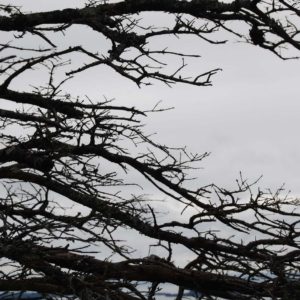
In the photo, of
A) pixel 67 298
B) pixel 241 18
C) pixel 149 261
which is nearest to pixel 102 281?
pixel 67 298

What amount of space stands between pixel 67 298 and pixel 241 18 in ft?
12.6

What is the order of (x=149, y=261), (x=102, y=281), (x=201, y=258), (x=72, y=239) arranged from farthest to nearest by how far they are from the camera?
(x=201, y=258) → (x=149, y=261) → (x=102, y=281) → (x=72, y=239)

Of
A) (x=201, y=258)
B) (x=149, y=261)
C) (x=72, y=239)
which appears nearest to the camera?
(x=72, y=239)

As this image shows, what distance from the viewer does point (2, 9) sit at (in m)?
7.71

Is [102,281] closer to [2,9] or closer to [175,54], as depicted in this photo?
[175,54]

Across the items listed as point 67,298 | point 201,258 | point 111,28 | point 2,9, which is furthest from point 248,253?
point 2,9

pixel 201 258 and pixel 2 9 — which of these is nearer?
pixel 201 258

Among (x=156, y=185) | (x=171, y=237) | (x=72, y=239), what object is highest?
(x=156, y=185)

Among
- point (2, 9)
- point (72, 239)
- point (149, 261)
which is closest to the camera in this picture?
point (72, 239)

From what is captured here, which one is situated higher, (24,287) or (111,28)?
(111,28)

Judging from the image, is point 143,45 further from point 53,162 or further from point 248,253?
point 248,253

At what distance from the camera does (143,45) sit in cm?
727

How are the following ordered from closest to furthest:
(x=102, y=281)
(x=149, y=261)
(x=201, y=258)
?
(x=102, y=281) → (x=149, y=261) → (x=201, y=258)

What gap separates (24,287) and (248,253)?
93.9 inches
